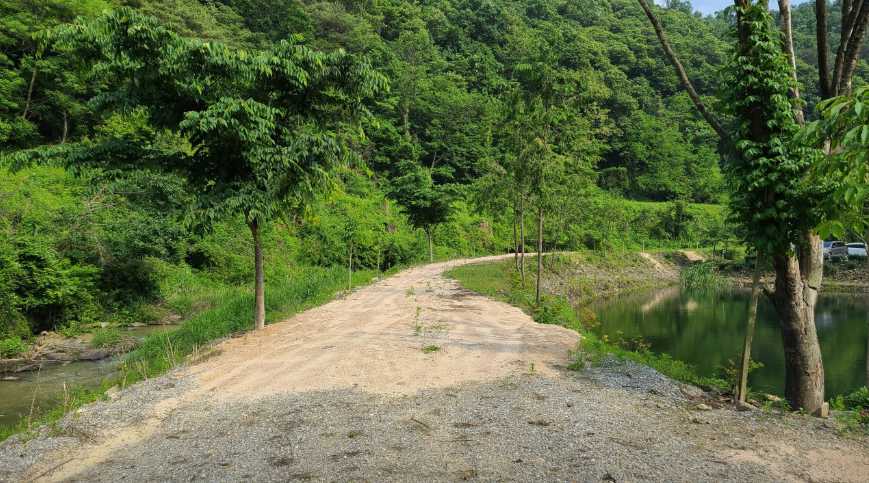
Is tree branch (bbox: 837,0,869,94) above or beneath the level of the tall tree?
above

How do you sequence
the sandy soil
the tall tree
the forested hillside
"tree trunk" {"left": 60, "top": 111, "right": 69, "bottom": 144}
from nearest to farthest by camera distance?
the tall tree < the sandy soil < the forested hillside < "tree trunk" {"left": 60, "top": 111, "right": 69, "bottom": 144}

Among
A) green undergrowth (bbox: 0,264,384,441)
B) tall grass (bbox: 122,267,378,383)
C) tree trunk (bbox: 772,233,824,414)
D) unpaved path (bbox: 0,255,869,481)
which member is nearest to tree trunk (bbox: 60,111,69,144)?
green undergrowth (bbox: 0,264,384,441)

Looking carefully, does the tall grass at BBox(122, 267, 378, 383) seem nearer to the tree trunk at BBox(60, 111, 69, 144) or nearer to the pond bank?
the pond bank

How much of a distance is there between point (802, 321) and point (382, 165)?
44.3m

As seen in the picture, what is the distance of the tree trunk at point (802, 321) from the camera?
661 cm

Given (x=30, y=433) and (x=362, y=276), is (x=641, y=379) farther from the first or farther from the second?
(x=362, y=276)

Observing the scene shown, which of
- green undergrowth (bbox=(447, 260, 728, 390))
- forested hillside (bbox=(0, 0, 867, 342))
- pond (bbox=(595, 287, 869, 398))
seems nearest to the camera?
green undergrowth (bbox=(447, 260, 728, 390))

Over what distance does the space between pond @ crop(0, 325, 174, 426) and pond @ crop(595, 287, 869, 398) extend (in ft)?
43.7

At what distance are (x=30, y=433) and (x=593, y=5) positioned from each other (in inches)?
4429

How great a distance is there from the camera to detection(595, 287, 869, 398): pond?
47.1 feet

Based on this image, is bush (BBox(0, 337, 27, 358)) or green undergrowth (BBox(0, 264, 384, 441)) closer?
green undergrowth (BBox(0, 264, 384, 441))

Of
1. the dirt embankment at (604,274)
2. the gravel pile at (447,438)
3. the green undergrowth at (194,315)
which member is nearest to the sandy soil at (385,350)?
the gravel pile at (447,438)

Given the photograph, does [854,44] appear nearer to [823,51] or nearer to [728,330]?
[823,51]

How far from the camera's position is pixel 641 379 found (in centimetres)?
763
